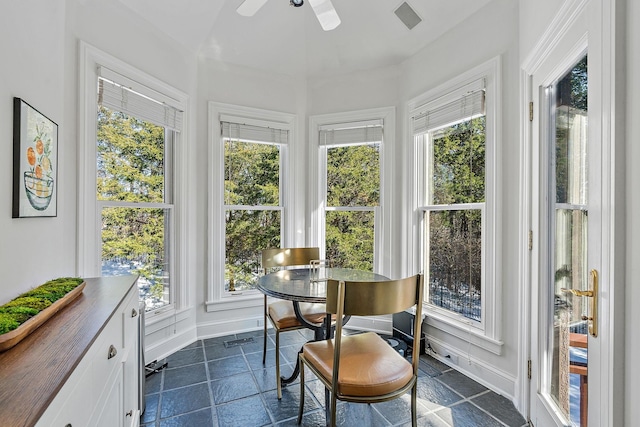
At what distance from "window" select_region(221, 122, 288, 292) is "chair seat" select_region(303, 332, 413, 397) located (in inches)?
69.8

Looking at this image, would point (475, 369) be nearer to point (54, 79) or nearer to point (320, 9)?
point (320, 9)

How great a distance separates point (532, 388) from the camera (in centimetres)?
185

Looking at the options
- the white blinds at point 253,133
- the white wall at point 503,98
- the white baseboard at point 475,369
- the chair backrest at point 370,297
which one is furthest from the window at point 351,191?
the chair backrest at point 370,297

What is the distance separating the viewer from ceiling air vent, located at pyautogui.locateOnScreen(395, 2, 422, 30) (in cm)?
261

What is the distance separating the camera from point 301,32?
314 centimetres

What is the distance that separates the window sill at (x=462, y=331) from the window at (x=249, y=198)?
1.73 m

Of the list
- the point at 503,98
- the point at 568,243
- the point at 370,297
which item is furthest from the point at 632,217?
the point at 503,98

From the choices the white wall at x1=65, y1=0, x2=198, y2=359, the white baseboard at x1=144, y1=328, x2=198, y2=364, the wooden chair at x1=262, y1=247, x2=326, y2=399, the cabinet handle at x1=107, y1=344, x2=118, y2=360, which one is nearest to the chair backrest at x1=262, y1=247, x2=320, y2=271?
the wooden chair at x1=262, y1=247, x2=326, y2=399

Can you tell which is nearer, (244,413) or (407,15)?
(244,413)

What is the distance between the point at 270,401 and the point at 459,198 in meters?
2.04

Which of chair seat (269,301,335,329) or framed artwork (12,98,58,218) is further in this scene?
chair seat (269,301,335,329)

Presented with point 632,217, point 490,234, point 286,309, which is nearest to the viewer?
point 632,217

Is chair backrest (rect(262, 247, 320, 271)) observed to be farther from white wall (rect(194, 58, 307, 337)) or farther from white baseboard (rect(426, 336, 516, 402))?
white baseboard (rect(426, 336, 516, 402))

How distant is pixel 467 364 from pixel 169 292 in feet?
8.37
